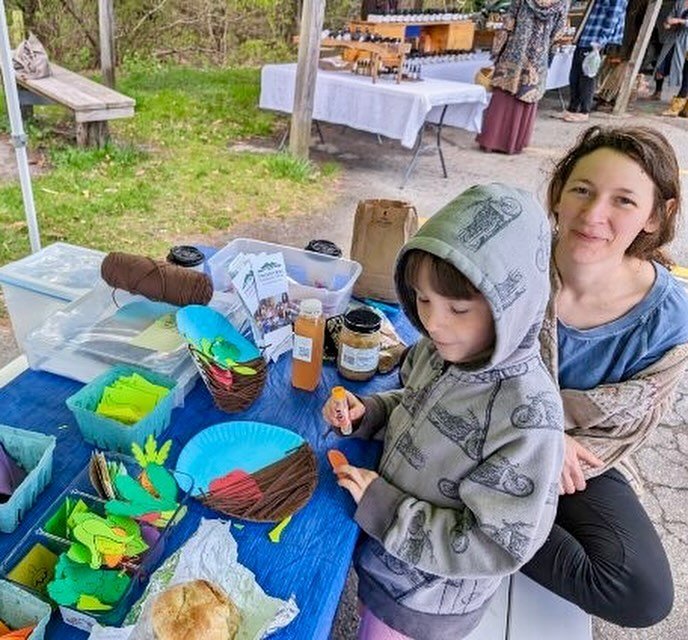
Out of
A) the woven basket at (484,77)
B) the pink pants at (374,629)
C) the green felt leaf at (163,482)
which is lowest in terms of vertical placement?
the pink pants at (374,629)

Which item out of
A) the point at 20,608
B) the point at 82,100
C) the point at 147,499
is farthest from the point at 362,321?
the point at 82,100

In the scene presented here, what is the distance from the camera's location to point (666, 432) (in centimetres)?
252

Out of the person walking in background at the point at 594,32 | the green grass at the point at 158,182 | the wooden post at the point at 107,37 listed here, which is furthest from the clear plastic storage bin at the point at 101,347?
the person walking in background at the point at 594,32

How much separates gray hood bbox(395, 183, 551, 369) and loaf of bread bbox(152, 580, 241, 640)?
504mm

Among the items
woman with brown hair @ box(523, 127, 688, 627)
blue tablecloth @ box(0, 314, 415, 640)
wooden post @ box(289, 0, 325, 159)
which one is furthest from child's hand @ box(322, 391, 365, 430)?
wooden post @ box(289, 0, 325, 159)

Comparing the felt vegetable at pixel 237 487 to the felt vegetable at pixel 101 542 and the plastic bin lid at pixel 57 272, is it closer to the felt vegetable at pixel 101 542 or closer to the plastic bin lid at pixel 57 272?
the felt vegetable at pixel 101 542

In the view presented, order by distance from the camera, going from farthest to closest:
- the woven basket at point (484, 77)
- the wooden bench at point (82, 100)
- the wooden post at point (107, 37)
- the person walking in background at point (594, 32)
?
the person walking in background at point (594, 32), the woven basket at point (484, 77), the wooden post at point (107, 37), the wooden bench at point (82, 100)

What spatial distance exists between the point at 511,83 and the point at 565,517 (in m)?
4.61

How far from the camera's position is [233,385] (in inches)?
45.7

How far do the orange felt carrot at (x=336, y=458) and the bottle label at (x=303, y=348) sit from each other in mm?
227

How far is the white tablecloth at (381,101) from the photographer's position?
434 centimetres

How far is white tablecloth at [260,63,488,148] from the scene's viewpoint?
4.34m

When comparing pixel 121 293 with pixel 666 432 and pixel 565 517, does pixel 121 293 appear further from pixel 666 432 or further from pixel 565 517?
pixel 666 432

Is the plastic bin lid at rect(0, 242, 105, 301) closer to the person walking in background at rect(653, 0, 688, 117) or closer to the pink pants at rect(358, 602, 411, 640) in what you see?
the pink pants at rect(358, 602, 411, 640)
